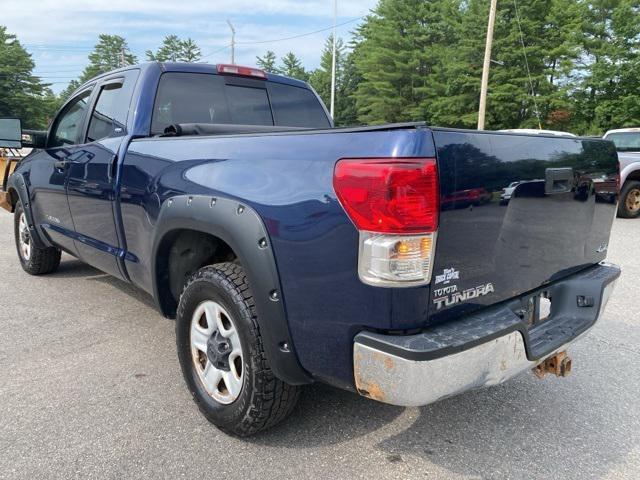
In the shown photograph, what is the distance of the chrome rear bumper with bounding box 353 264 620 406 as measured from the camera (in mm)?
1771

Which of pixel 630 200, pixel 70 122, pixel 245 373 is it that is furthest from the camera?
pixel 630 200

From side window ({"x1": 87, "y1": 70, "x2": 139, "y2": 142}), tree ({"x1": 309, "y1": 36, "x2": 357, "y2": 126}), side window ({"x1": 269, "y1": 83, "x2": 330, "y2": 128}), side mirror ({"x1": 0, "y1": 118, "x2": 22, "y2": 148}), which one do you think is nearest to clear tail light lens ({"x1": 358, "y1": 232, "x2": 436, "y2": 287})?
side window ({"x1": 87, "y1": 70, "x2": 139, "y2": 142})

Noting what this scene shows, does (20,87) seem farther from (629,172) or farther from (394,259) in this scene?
(394,259)

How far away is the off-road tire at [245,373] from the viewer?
87.1 inches

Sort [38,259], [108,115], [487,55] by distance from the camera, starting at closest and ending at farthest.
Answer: [108,115], [38,259], [487,55]

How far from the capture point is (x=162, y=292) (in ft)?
9.71

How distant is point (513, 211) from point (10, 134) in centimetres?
461

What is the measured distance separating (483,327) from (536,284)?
632 mm

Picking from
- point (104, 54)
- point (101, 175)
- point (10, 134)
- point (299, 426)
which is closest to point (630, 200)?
point (299, 426)

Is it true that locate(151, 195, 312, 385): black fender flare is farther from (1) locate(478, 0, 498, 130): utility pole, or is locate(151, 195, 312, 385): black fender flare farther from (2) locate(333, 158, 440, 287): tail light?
(1) locate(478, 0, 498, 130): utility pole

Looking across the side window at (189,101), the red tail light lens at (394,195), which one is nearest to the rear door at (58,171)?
the side window at (189,101)

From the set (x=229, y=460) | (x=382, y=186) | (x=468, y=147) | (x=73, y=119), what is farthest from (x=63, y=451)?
(x=73, y=119)

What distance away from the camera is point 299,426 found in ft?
8.50

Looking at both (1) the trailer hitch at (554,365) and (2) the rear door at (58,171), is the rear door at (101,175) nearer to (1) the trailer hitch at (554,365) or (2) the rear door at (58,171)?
(2) the rear door at (58,171)
